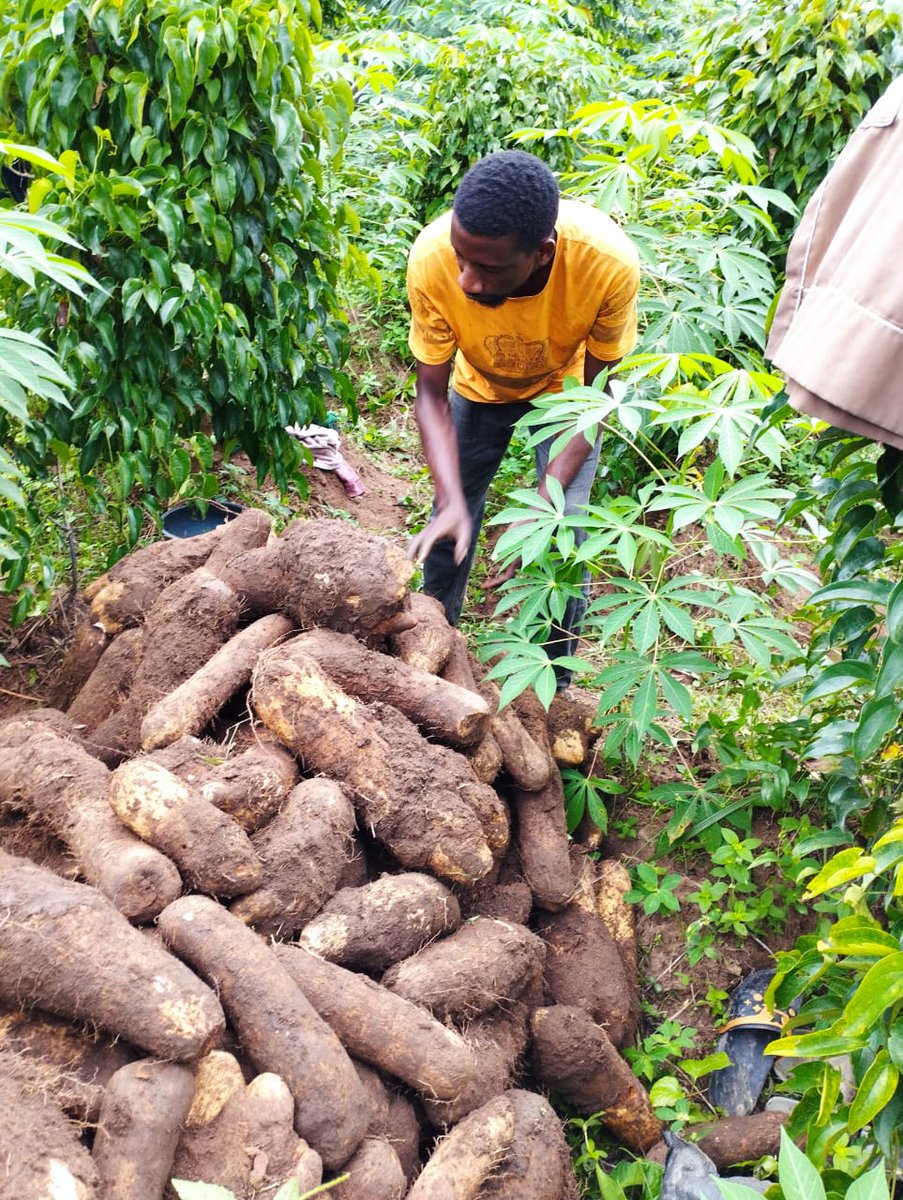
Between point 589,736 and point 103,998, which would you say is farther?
point 589,736

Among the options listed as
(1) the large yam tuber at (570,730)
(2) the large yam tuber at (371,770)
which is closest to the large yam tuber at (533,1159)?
(2) the large yam tuber at (371,770)

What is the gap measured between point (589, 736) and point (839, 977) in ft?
4.33

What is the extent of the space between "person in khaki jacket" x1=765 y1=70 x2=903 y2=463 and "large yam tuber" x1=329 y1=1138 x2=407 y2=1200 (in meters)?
1.52

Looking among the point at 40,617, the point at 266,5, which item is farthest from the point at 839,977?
the point at 266,5

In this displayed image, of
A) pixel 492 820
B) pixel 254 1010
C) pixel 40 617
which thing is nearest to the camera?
pixel 254 1010

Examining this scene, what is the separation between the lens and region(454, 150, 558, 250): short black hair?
2428 millimetres

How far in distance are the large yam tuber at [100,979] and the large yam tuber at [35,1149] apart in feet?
0.43

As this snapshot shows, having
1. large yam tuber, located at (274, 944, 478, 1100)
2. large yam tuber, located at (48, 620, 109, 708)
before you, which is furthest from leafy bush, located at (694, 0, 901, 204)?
large yam tuber, located at (274, 944, 478, 1100)

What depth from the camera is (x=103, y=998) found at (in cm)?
174

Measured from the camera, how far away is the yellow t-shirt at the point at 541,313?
270 cm

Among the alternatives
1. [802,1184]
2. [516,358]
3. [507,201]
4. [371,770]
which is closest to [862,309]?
[802,1184]

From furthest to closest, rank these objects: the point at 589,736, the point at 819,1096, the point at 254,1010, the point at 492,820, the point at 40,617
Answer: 1. the point at 40,617
2. the point at 589,736
3. the point at 492,820
4. the point at 254,1010
5. the point at 819,1096

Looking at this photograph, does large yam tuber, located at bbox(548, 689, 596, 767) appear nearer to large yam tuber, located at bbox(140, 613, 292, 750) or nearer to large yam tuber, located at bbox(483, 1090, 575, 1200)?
large yam tuber, located at bbox(140, 613, 292, 750)

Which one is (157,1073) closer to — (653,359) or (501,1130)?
(501,1130)
